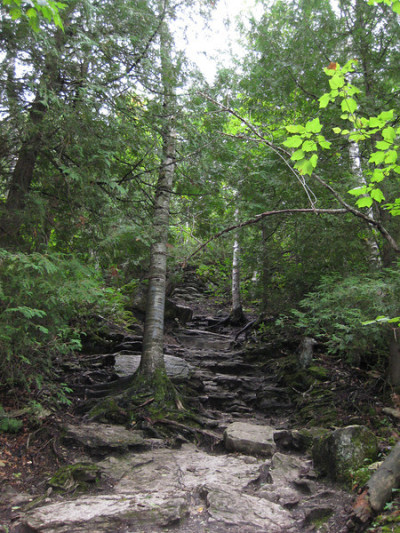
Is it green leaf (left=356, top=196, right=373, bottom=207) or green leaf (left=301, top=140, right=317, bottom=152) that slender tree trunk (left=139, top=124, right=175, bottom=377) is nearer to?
green leaf (left=301, top=140, right=317, bottom=152)

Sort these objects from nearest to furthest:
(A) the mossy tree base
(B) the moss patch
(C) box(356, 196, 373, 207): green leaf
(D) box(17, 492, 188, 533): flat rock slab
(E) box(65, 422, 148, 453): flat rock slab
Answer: (C) box(356, 196, 373, 207): green leaf, (D) box(17, 492, 188, 533): flat rock slab, (B) the moss patch, (E) box(65, 422, 148, 453): flat rock slab, (A) the mossy tree base

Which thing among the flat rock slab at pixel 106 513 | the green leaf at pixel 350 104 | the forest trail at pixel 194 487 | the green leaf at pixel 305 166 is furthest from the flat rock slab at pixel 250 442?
the green leaf at pixel 350 104

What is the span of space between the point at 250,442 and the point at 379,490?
3187 mm

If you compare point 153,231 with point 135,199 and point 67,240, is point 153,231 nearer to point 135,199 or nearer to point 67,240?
point 135,199

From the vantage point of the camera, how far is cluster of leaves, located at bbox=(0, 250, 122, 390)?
4469mm

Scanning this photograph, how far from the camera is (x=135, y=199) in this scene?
7402 millimetres

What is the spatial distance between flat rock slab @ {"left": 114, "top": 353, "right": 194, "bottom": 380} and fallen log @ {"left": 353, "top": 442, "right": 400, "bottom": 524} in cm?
633

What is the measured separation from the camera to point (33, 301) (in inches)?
189

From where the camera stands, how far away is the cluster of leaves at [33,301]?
4.47 meters

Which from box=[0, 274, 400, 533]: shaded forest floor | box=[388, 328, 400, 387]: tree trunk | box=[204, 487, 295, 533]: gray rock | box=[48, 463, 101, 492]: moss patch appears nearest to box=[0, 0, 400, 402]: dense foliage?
box=[388, 328, 400, 387]: tree trunk

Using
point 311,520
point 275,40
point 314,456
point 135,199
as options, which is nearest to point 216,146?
point 135,199

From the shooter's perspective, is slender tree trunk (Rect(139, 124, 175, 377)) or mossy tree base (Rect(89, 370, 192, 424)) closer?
mossy tree base (Rect(89, 370, 192, 424))

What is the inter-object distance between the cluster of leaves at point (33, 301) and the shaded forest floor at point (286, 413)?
0.75m

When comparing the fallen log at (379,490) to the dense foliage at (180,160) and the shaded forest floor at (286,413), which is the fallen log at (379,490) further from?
the dense foliage at (180,160)
